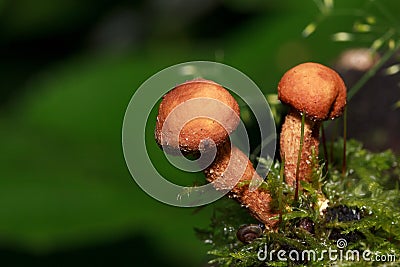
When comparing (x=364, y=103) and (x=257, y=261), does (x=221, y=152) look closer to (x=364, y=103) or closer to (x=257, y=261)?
(x=257, y=261)

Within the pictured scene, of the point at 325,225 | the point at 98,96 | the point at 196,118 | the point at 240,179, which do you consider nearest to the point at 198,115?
the point at 196,118

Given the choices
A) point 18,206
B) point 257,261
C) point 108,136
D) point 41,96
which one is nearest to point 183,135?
point 257,261

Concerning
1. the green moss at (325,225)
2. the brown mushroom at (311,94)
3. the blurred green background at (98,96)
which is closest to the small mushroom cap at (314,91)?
the brown mushroom at (311,94)

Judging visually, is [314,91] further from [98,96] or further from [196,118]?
[98,96]

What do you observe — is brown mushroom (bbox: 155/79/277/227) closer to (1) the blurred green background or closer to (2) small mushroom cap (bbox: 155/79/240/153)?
(2) small mushroom cap (bbox: 155/79/240/153)

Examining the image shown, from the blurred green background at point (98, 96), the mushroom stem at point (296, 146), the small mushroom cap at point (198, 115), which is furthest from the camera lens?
the blurred green background at point (98, 96)

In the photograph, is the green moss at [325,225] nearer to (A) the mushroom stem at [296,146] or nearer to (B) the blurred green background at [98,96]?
(A) the mushroom stem at [296,146]
